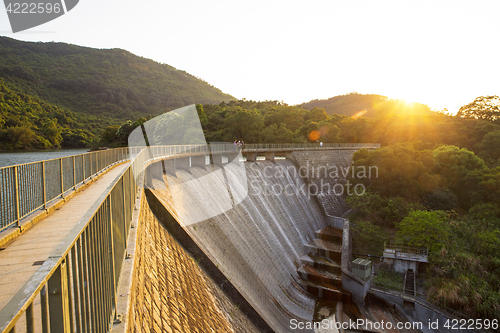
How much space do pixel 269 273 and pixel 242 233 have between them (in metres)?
2.80

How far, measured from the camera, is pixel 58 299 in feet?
5.25

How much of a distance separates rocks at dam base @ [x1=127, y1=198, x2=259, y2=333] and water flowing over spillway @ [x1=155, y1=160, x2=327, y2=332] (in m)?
1.94

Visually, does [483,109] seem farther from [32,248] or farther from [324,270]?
[32,248]

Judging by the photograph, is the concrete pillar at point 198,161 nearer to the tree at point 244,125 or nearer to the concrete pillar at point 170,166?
the concrete pillar at point 170,166

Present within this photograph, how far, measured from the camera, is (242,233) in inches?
738

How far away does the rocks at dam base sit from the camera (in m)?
5.66

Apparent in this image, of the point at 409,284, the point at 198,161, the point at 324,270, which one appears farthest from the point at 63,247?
the point at 409,284

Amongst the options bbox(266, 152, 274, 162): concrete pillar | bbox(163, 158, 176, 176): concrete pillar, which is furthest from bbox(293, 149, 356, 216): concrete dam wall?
bbox(163, 158, 176, 176): concrete pillar

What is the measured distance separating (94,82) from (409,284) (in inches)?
3662

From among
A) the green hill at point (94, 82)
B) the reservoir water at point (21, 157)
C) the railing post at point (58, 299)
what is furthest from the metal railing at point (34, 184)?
the green hill at point (94, 82)

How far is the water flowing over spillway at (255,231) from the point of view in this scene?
578 inches

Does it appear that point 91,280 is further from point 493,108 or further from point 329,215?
point 493,108

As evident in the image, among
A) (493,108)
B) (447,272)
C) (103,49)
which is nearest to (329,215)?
(447,272)

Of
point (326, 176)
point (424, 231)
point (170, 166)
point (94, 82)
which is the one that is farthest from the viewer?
point (94, 82)
